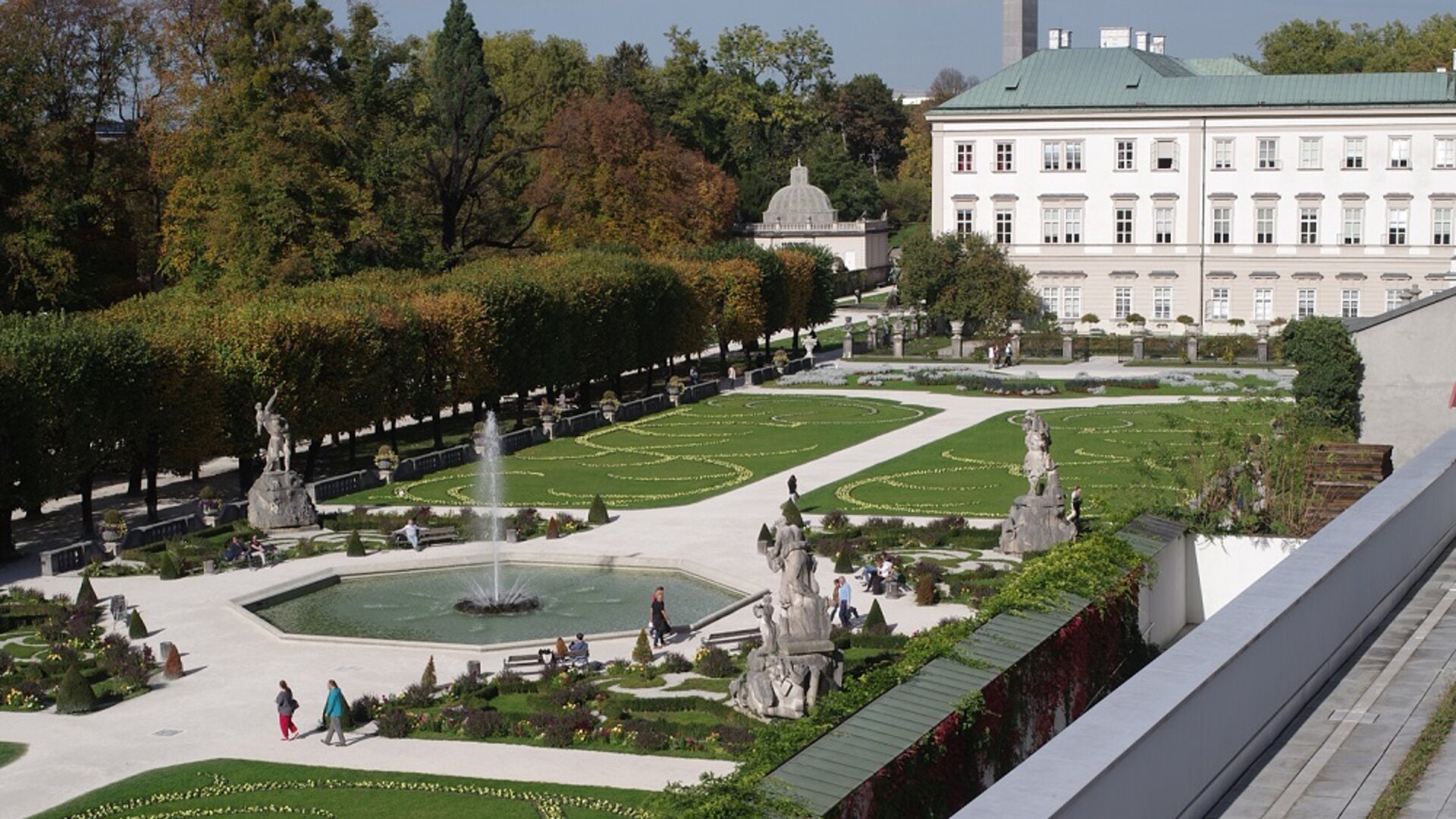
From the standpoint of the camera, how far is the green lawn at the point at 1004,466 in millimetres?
54250

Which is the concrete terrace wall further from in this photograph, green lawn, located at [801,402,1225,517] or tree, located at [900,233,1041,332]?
tree, located at [900,233,1041,332]

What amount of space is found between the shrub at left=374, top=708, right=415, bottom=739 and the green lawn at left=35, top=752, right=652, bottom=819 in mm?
1991

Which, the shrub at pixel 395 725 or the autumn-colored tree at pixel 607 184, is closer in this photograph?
the shrub at pixel 395 725

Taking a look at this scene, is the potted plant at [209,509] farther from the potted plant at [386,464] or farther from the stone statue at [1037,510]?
the stone statue at [1037,510]

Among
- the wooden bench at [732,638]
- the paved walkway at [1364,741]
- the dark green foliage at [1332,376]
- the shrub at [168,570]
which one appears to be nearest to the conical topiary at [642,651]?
the wooden bench at [732,638]

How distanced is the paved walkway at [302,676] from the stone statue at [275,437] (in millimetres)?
6403

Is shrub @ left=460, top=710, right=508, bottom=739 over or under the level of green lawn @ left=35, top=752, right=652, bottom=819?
over

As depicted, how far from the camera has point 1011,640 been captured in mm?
25109

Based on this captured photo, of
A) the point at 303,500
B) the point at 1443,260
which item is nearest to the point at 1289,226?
the point at 1443,260

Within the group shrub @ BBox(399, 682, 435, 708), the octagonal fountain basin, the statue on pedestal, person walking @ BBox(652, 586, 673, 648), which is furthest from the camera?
the statue on pedestal

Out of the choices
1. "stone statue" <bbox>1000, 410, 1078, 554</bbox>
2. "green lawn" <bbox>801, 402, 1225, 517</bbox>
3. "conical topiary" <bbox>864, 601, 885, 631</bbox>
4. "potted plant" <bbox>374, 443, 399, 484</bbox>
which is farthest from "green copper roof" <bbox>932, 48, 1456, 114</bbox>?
"conical topiary" <bbox>864, 601, 885, 631</bbox>

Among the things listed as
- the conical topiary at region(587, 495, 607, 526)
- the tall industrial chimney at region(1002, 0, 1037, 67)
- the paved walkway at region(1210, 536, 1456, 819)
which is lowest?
the conical topiary at region(587, 495, 607, 526)

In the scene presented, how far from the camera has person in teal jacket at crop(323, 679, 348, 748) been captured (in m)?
31.6

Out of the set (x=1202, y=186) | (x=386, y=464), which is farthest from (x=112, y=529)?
(x=1202, y=186)
